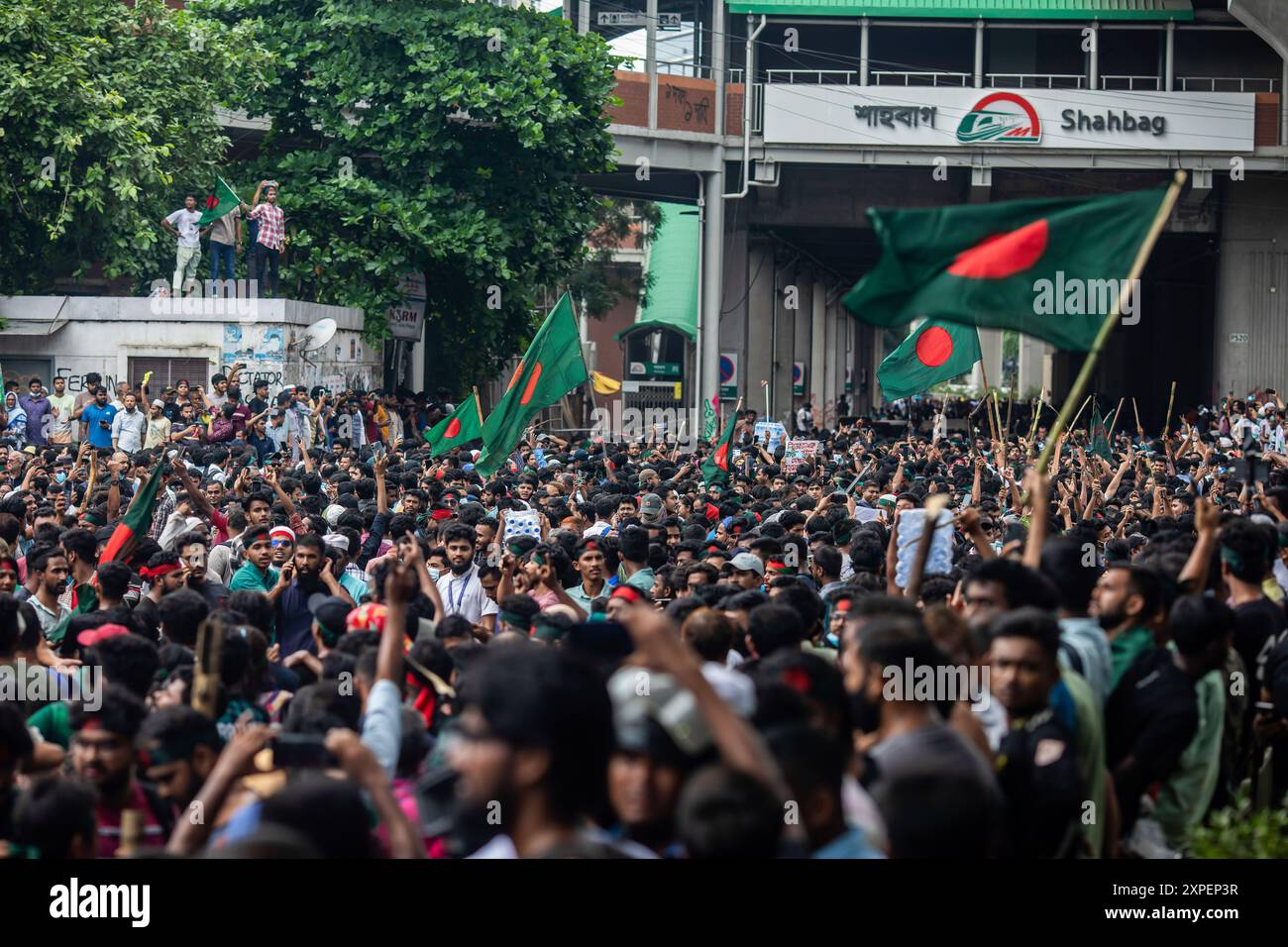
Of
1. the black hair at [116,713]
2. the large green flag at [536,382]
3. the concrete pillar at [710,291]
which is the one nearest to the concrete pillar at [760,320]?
the concrete pillar at [710,291]

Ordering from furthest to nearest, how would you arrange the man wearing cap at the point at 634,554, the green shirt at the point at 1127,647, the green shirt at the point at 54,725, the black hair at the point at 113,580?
the man wearing cap at the point at 634,554, the black hair at the point at 113,580, the green shirt at the point at 54,725, the green shirt at the point at 1127,647

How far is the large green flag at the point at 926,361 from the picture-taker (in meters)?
15.5

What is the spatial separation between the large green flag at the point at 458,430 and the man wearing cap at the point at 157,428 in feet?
12.2

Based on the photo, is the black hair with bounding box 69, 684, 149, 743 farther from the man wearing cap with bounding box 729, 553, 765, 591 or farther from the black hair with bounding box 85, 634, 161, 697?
the man wearing cap with bounding box 729, 553, 765, 591

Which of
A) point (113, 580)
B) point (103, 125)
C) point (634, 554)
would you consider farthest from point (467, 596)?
point (103, 125)

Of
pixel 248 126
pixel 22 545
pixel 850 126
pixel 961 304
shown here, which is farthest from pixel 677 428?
pixel 961 304

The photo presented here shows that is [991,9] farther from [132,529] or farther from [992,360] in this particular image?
[992,360]

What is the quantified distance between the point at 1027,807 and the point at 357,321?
21.7 meters

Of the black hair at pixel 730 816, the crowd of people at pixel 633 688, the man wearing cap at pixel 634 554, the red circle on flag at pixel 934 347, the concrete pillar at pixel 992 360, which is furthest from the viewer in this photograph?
the concrete pillar at pixel 992 360

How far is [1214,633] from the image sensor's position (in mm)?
5348

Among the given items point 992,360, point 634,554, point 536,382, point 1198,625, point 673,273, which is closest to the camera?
point 1198,625

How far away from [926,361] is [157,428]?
7.72m

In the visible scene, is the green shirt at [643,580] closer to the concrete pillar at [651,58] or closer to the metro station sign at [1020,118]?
the concrete pillar at [651,58]

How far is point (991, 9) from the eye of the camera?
33969 millimetres
